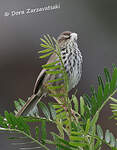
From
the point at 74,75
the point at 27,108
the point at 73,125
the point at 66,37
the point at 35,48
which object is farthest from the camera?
the point at 35,48

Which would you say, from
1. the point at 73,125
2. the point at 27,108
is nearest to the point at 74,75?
the point at 27,108

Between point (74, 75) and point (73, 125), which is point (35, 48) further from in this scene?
point (73, 125)

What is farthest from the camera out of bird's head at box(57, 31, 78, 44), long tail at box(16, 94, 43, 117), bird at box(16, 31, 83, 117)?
bird's head at box(57, 31, 78, 44)

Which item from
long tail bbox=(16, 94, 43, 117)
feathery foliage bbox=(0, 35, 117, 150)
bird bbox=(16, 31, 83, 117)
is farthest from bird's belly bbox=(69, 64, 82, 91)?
feathery foliage bbox=(0, 35, 117, 150)

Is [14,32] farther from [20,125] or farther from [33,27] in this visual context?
[20,125]

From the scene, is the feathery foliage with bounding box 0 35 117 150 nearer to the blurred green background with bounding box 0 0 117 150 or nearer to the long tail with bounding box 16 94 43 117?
the long tail with bounding box 16 94 43 117

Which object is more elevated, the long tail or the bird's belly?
the bird's belly

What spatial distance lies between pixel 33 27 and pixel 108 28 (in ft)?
1.66

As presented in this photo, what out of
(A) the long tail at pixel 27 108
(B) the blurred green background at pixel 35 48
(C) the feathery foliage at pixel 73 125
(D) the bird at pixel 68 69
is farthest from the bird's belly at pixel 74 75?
(C) the feathery foliage at pixel 73 125

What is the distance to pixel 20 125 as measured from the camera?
0.37 metres

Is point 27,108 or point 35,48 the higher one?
point 35,48

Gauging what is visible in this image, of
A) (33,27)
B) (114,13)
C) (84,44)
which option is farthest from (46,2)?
(114,13)

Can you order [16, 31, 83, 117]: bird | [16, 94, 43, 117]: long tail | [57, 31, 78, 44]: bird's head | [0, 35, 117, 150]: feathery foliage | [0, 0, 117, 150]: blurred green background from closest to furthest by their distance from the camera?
1. [0, 35, 117, 150]: feathery foliage
2. [16, 94, 43, 117]: long tail
3. [16, 31, 83, 117]: bird
4. [57, 31, 78, 44]: bird's head
5. [0, 0, 117, 150]: blurred green background

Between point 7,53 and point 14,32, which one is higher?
point 14,32
